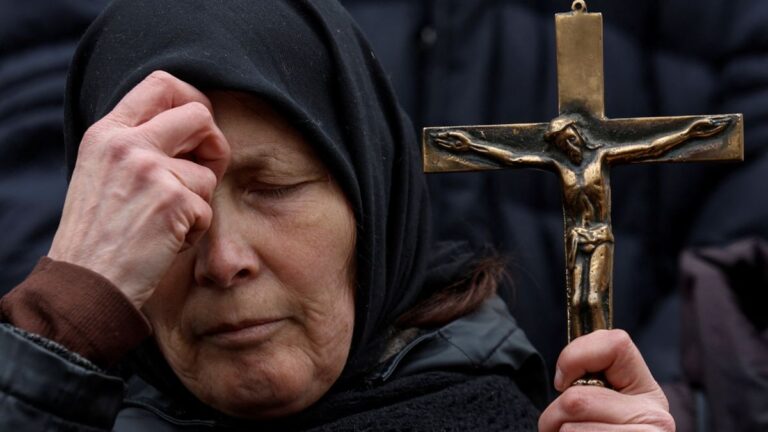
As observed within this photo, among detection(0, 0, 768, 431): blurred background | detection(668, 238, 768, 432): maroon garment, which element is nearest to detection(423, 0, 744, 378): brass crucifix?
detection(668, 238, 768, 432): maroon garment

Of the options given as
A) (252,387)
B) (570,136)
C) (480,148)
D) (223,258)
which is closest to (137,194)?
(223,258)

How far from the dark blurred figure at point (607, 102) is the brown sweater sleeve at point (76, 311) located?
153 cm

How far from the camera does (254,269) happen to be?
2457 millimetres

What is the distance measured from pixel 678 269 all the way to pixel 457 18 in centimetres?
85

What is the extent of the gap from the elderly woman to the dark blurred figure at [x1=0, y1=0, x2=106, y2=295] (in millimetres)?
870

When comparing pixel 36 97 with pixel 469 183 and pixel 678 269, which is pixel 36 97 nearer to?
pixel 469 183

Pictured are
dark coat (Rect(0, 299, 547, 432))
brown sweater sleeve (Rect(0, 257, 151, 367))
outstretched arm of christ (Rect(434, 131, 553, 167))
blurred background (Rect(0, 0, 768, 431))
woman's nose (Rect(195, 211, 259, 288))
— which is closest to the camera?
brown sweater sleeve (Rect(0, 257, 151, 367))

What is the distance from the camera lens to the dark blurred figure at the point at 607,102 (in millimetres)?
3641

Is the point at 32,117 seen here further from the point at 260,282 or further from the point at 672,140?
the point at 672,140

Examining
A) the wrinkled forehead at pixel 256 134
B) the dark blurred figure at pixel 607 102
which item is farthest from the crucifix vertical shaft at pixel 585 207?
the dark blurred figure at pixel 607 102

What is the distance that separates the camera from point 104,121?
2.35 meters

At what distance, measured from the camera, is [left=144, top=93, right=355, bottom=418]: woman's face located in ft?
8.08

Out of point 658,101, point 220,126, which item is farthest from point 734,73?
point 220,126

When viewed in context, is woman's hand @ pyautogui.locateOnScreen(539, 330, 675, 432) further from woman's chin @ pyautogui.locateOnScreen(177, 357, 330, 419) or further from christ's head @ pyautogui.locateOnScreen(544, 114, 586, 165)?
woman's chin @ pyautogui.locateOnScreen(177, 357, 330, 419)
